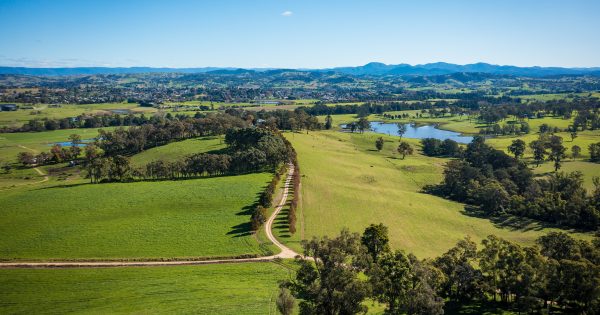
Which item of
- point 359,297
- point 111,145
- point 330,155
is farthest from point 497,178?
point 111,145

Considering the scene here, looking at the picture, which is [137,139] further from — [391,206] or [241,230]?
[391,206]

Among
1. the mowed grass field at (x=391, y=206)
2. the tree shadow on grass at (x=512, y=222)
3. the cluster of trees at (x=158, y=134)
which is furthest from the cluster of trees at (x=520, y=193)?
the cluster of trees at (x=158, y=134)

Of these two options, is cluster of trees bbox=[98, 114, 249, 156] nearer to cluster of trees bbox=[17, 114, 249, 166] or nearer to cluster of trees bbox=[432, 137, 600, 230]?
cluster of trees bbox=[17, 114, 249, 166]

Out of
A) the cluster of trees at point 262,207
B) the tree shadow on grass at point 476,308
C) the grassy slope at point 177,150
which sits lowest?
the tree shadow on grass at point 476,308

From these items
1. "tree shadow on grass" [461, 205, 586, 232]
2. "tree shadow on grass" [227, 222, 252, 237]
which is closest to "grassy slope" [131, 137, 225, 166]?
"tree shadow on grass" [227, 222, 252, 237]

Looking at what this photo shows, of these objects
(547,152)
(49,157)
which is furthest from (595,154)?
(49,157)

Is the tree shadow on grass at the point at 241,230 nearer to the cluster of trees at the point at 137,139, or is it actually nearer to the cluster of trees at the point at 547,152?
the cluster of trees at the point at 137,139

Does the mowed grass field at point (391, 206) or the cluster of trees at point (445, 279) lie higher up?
the cluster of trees at point (445, 279)
